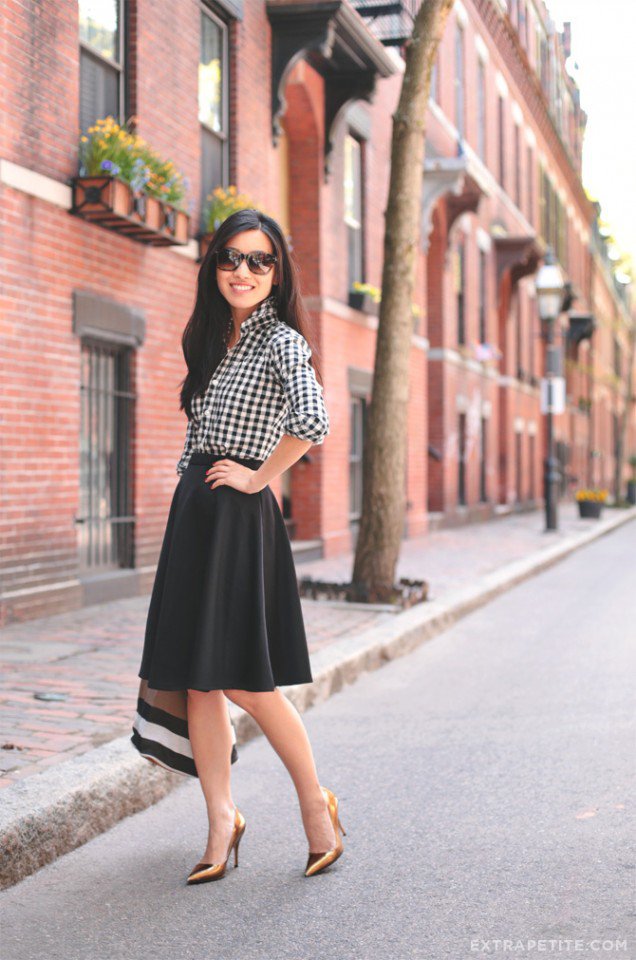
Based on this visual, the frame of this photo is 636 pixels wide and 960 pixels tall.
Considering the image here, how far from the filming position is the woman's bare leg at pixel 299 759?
3529mm

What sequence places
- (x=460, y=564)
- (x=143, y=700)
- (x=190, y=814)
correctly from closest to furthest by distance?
(x=143, y=700) → (x=190, y=814) → (x=460, y=564)

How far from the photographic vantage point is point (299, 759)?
3.57 m

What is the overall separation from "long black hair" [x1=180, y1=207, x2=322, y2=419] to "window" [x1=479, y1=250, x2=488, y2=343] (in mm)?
21997

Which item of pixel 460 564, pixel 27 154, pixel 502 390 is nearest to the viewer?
pixel 27 154

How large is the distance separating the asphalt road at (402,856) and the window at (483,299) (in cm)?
1927

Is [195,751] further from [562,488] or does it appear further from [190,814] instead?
[562,488]

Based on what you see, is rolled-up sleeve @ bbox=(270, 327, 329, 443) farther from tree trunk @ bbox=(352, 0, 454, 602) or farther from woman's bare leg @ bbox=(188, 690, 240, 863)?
tree trunk @ bbox=(352, 0, 454, 602)

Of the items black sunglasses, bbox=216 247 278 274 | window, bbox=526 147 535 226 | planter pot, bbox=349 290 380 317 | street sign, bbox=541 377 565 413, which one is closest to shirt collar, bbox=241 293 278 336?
black sunglasses, bbox=216 247 278 274

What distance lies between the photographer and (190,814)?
4.29 m

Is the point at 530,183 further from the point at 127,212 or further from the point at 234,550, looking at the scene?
the point at 234,550

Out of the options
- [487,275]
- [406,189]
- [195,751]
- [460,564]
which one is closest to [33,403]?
[406,189]

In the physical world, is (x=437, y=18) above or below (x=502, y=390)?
above

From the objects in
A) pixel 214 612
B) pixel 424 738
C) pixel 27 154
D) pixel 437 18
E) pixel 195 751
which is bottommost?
pixel 424 738

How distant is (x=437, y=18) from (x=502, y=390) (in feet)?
61.6
